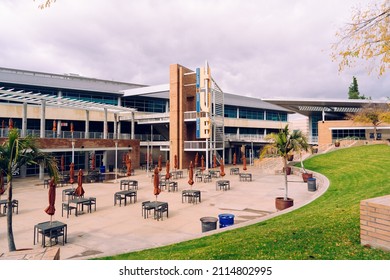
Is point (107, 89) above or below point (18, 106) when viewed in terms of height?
above

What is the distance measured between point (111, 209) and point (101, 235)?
4.77 m

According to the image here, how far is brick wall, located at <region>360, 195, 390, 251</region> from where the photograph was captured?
21.0 ft

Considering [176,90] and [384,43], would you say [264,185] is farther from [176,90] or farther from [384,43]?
[176,90]

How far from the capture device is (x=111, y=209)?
16.5 meters

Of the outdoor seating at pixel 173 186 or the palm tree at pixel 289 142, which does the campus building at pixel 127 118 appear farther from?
the palm tree at pixel 289 142

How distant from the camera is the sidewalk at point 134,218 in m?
10.8

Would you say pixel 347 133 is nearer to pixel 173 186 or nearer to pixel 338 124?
pixel 338 124

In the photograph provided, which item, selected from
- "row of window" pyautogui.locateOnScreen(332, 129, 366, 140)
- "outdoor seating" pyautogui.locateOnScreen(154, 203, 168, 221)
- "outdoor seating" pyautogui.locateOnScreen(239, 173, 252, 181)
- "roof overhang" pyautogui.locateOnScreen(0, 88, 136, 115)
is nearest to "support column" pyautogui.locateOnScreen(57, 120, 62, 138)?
"roof overhang" pyautogui.locateOnScreen(0, 88, 136, 115)

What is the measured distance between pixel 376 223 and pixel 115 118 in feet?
138

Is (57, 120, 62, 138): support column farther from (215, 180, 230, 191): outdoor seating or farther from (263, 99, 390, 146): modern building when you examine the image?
(263, 99, 390, 146): modern building

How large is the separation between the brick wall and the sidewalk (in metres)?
5.42

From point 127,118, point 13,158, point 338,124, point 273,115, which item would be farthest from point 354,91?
point 13,158
